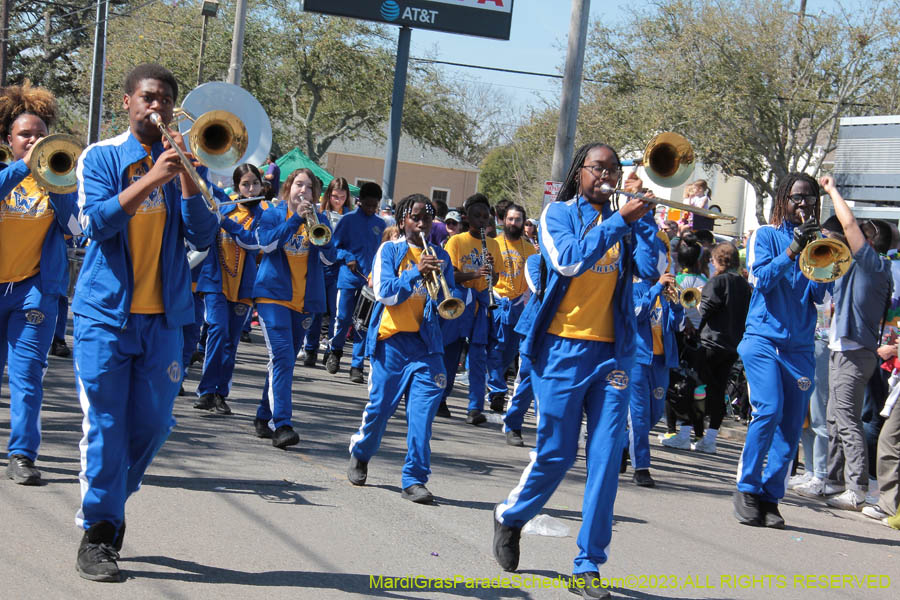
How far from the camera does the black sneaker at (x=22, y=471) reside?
600cm

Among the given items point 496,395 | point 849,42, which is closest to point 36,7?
point 849,42

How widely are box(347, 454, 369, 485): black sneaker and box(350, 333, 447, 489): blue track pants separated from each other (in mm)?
37

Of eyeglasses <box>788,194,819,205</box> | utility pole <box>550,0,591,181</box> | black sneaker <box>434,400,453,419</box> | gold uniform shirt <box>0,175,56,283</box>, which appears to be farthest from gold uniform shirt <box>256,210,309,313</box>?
utility pole <box>550,0,591,181</box>

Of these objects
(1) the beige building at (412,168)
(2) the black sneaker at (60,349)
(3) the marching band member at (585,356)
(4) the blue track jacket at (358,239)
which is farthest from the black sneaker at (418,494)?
(1) the beige building at (412,168)

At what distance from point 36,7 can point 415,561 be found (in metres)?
41.3

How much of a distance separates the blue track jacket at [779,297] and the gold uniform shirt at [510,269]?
4.08m

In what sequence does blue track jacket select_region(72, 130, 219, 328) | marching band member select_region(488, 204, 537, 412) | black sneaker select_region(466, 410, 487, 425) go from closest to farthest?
blue track jacket select_region(72, 130, 219, 328), black sneaker select_region(466, 410, 487, 425), marching band member select_region(488, 204, 537, 412)

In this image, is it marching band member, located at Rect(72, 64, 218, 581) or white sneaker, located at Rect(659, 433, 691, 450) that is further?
white sneaker, located at Rect(659, 433, 691, 450)

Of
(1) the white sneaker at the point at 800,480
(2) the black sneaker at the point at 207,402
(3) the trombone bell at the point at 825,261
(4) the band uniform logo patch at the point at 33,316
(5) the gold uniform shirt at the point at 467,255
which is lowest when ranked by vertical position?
(1) the white sneaker at the point at 800,480

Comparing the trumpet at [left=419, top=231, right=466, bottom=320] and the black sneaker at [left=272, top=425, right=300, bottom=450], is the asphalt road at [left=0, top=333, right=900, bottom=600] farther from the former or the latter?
the trumpet at [left=419, top=231, right=466, bottom=320]

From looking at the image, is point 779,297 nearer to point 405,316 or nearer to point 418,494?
point 405,316

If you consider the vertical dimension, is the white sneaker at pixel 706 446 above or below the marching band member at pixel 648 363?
below

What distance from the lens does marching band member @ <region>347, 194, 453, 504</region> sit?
665 centimetres

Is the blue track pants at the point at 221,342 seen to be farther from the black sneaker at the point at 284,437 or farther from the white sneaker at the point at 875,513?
the white sneaker at the point at 875,513
